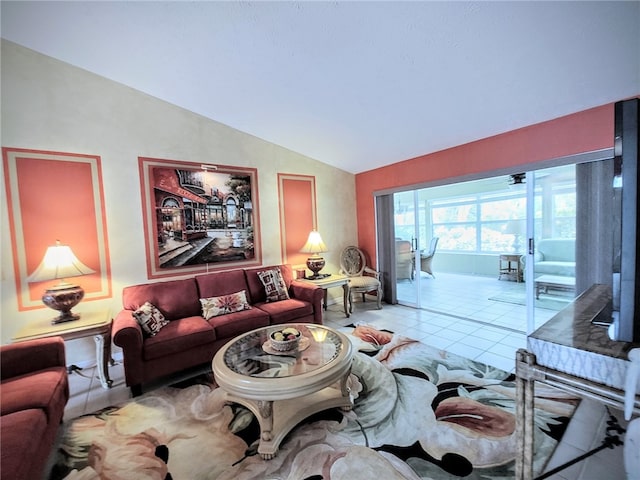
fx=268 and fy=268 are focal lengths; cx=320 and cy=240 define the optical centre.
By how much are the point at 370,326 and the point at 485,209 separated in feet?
16.1

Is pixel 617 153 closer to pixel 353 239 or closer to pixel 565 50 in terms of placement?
pixel 565 50

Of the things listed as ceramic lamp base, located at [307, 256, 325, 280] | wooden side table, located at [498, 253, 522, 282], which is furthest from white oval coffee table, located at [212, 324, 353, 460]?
wooden side table, located at [498, 253, 522, 282]

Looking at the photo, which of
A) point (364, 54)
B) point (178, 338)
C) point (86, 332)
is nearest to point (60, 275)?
point (86, 332)

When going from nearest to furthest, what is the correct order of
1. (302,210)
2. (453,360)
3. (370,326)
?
(453,360) → (370,326) → (302,210)

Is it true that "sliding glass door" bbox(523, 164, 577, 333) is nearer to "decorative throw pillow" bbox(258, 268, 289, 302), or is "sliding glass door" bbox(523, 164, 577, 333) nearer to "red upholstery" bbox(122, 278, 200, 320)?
"decorative throw pillow" bbox(258, 268, 289, 302)

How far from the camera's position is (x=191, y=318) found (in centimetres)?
290

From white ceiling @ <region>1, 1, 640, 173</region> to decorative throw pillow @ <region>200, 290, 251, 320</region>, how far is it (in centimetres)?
224

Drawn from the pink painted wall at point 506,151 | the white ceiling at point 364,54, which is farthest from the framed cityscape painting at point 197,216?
Result: the pink painted wall at point 506,151

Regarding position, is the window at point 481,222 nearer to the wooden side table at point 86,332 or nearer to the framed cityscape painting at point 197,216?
the framed cityscape painting at point 197,216

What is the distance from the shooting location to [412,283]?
17.1ft

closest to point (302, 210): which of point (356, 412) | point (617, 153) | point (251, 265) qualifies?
point (251, 265)

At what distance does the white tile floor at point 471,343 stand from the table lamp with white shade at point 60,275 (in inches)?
29.9

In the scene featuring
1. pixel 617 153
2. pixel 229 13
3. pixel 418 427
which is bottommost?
pixel 418 427

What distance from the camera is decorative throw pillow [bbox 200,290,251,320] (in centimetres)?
294
